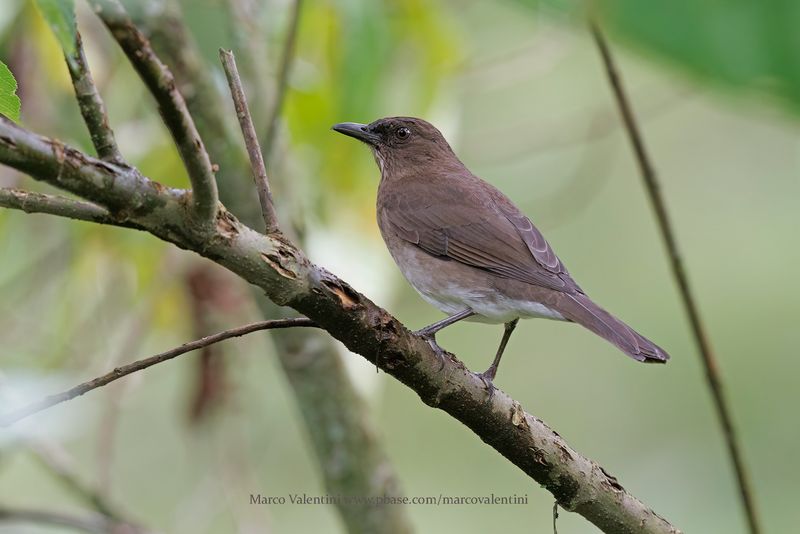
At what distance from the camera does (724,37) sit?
812mm

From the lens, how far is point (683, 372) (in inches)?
338

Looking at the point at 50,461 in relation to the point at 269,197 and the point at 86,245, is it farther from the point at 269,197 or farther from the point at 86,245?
the point at 269,197

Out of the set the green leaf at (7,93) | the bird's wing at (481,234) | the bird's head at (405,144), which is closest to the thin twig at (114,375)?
the green leaf at (7,93)

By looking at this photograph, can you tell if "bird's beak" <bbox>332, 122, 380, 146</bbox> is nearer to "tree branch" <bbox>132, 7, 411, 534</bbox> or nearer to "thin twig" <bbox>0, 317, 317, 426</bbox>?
"tree branch" <bbox>132, 7, 411, 534</bbox>

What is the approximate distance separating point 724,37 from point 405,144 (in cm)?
421

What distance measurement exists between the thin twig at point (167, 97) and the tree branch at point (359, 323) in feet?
0.21

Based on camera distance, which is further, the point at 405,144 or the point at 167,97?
the point at 405,144

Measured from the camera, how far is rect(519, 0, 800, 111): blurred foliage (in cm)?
78

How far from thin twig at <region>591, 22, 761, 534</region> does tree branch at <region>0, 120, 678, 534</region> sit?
341mm

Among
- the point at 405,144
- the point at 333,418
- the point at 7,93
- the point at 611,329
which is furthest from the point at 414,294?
the point at 7,93

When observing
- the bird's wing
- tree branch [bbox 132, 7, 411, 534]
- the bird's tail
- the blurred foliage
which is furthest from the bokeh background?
the bird's tail

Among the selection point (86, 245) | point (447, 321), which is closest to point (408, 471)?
point (86, 245)

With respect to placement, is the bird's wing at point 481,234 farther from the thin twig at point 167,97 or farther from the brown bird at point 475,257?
the thin twig at point 167,97

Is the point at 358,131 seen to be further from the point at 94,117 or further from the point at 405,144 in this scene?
the point at 94,117
